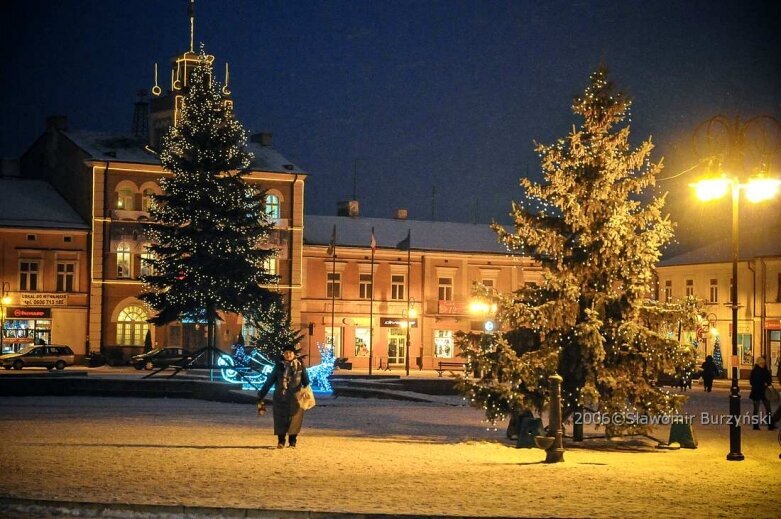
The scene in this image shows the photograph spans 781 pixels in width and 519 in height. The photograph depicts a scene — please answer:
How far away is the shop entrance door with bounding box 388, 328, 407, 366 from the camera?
76.5 m

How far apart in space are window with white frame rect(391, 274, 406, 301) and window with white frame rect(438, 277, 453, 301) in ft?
9.33

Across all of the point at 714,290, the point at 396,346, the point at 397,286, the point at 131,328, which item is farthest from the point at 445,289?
the point at 131,328

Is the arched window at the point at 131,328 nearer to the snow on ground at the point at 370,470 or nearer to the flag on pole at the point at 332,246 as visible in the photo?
the flag on pole at the point at 332,246

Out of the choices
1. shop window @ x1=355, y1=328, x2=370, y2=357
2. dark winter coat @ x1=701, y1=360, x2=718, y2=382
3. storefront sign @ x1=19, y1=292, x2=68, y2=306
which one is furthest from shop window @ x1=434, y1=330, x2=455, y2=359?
dark winter coat @ x1=701, y1=360, x2=718, y2=382

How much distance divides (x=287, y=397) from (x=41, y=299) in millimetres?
51727

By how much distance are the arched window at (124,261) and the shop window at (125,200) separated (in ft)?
7.21

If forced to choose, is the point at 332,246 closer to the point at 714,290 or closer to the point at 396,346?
the point at 396,346

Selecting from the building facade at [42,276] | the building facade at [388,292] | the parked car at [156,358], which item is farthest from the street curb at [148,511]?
the building facade at [388,292]

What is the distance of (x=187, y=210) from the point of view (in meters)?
56.9

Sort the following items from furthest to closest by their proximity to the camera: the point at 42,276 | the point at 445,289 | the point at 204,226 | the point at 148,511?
the point at 445,289 < the point at 42,276 < the point at 204,226 < the point at 148,511

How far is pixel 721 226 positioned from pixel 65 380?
63.5 m

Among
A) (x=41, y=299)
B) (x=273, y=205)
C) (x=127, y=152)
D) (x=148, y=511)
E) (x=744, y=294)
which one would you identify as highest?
(x=127, y=152)

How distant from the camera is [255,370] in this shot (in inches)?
1490

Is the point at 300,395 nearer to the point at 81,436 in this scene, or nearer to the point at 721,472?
the point at 81,436
